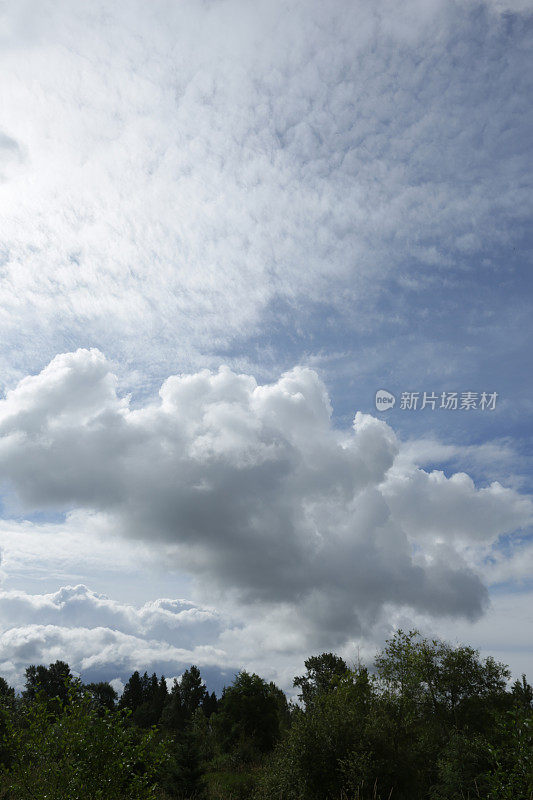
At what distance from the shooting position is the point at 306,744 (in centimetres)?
2650

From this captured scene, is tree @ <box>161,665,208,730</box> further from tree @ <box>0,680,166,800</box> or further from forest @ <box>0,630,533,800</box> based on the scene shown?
tree @ <box>0,680,166,800</box>

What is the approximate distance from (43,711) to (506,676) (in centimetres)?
6549

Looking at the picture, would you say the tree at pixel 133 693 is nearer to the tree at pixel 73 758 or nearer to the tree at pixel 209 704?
the tree at pixel 209 704

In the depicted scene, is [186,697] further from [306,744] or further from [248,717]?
[306,744]

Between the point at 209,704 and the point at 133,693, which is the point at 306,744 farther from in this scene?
the point at 133,693

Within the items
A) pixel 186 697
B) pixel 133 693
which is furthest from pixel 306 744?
pixel 133 693

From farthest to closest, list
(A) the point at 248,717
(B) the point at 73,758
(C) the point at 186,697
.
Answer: (C) the point at 186,697 → (A) the point at 248,717 → (B) the point at 73,758

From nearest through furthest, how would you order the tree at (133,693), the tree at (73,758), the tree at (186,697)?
1. the tree at (73,758)
2. the tree at (186,697)
3. the tree at (133,693)

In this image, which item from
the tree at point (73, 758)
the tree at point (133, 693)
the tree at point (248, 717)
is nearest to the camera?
the tree at point (73, 758)

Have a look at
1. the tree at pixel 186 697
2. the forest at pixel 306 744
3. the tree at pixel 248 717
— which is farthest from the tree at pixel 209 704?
the tree at pixel 248 717

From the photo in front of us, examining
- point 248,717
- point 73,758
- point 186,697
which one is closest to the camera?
point 73,758

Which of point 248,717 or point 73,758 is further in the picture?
point 248,717

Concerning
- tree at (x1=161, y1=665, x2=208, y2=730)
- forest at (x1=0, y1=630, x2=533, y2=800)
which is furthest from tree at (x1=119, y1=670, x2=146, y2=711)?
forest at (x1=0, y1=630, x2=533, y2=800)

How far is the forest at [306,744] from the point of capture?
14.2 meters
